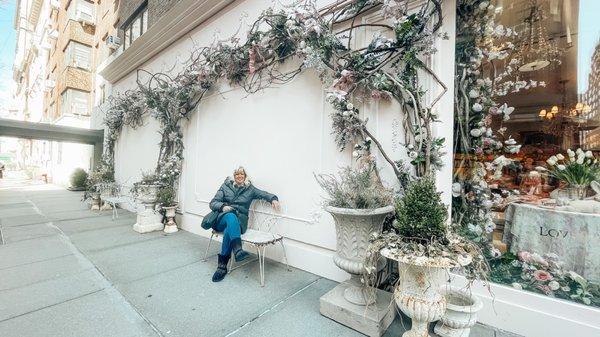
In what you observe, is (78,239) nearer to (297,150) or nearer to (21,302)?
(21,302)

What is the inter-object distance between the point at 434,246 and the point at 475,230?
1.19 m

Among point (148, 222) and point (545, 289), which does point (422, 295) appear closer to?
point (545, 289)

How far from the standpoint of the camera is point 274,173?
13.4ft

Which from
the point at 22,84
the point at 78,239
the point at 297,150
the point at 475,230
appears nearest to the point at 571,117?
the point at 475,230

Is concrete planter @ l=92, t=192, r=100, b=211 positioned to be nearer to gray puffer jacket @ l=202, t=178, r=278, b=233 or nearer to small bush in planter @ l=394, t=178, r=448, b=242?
gray puffer jacket @ l=202, t=178, r=278, b=233

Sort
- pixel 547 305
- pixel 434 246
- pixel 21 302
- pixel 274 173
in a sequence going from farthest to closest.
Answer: pixel 274 173, pixel 21 302, pixel 547 305, pixel 434 246

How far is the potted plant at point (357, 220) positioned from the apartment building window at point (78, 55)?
17906 millimetres

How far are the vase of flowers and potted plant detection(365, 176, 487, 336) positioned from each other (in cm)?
162

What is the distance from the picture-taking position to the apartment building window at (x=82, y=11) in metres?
13.9

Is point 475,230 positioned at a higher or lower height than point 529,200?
lower

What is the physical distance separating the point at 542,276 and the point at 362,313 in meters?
1.69

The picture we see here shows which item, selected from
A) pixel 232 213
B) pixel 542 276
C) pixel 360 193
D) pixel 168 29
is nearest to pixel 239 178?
pixel 232 213

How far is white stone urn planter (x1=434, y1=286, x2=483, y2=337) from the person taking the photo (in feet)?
6.75

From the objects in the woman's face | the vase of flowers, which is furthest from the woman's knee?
the vase of flowers
